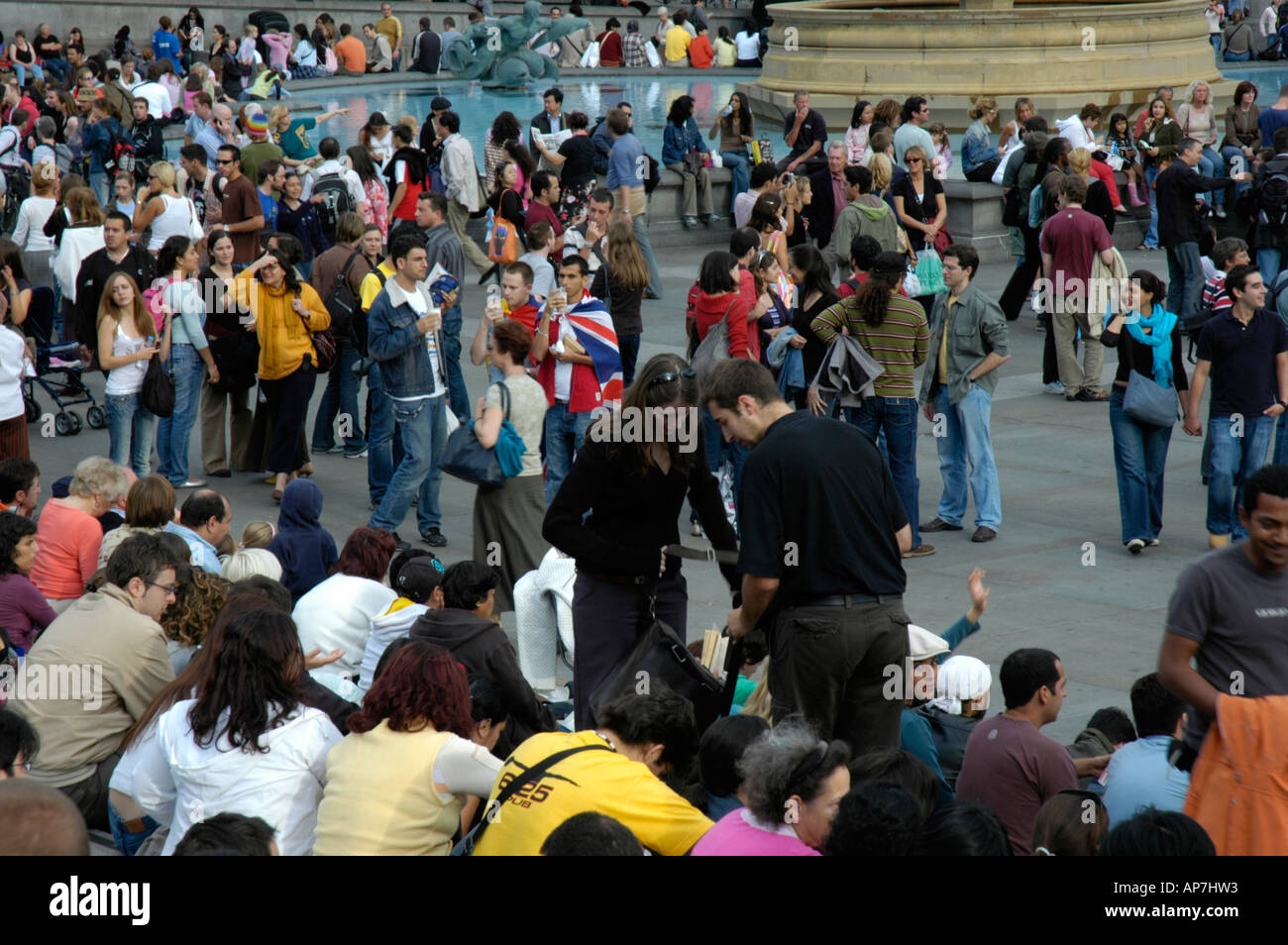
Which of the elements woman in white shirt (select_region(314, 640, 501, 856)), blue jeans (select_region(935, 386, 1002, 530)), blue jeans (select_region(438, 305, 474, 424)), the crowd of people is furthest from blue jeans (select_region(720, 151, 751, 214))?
woman in white shirt (select_region(314, 640, 501, 856))

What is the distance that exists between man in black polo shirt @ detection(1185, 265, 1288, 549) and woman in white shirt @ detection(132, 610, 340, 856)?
251 inches

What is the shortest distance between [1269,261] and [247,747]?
1292 centimetres

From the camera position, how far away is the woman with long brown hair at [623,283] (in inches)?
457

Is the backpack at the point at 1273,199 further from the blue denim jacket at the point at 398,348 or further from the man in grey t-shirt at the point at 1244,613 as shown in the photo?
the man in grey t-shirt at the point at 1244,613

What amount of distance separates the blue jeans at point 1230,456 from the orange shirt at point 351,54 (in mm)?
34696

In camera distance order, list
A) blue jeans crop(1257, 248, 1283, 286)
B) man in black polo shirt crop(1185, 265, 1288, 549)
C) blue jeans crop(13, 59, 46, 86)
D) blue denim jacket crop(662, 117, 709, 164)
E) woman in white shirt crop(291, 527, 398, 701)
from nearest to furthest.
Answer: woman in white shirt crop(291, 527, 398, 701) → man in black polo shirt crop(1185, 265, 1288, 549) → blue jeans crop(1257, 248, 1283, 286) → blue denim jacket crop(662, 117, 709, 164) → blue jeans crop(13, 59, 46, 86)

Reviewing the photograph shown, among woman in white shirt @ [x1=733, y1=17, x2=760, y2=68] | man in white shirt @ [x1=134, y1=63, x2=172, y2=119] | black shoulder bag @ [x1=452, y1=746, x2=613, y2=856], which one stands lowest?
black shoulder bag @ [x1=452, y1=746, x2=613, y2=856]

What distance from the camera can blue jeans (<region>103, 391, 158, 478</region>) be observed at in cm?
1108

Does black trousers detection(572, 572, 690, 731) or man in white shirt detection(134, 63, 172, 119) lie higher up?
man in white shirt detection(134, 63, 172, 119)

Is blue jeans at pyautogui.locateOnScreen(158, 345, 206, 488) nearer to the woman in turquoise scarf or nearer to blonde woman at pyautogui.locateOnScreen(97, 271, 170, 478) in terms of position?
blonde woman at pyautogui.locateOnScreen(97, 271, 170, 478)

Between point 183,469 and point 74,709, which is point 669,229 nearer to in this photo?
point 183,469

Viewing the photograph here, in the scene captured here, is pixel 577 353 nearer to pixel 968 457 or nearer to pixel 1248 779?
pixel 968 457

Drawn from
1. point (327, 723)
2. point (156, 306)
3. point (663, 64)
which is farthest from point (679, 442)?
point (663, 64)

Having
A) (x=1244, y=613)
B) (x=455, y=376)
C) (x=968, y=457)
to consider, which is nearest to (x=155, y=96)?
(x=455, y=376)
